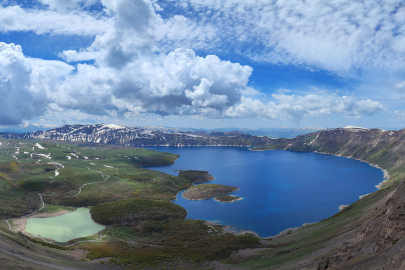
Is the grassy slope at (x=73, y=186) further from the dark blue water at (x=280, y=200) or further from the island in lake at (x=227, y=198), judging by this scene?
the island in lake at (x=227, y=198)

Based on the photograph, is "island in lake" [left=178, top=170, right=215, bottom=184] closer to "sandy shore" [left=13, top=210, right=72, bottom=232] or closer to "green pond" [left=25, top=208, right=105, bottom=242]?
"green pond" [left=25, top=208, right=105, bottom=242]

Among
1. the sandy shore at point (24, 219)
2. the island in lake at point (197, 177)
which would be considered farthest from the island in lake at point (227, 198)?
the sandy shore at point (24, 219)

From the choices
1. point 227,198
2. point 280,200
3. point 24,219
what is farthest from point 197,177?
point 24,219

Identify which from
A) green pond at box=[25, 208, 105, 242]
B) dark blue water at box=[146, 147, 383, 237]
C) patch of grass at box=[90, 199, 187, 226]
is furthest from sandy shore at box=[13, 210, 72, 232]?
dark blue water at box=[146, 147, 383, 237]

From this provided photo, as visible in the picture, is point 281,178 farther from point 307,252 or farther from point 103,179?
point 307,252

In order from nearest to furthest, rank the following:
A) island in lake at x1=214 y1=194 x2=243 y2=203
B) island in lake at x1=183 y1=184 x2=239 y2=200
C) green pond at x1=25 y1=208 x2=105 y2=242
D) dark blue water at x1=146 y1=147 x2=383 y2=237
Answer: green pond at x1=25 y1=208 x2=105 y2=242 < dark blue water at x1=146 y1=147 x2=383 y2=237 < island in lake at x1=214 y1=194 x2=243 y2=203 < island in lake at x1=183 y1=184 x2=239 y2=200
